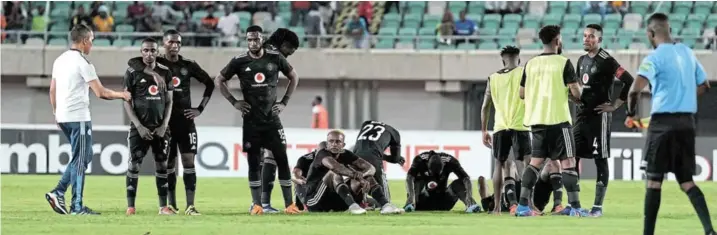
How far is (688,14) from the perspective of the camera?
3331 cm

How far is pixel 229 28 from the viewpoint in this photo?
33.6 meters

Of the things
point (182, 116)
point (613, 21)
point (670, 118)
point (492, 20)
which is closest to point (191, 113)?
point (182, 116)

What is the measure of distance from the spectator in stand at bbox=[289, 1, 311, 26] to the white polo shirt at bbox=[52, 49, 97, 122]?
18.6m

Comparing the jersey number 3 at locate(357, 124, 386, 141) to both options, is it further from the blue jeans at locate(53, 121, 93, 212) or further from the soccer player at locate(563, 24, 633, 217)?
the blue jeans at locate(53, 121, 93, 212)

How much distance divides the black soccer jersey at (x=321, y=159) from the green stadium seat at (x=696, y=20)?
18585 millimetres

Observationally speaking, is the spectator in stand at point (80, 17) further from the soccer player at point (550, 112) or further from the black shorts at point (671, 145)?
the black shorts at point (671, 145)

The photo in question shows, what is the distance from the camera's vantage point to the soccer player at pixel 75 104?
15.0m

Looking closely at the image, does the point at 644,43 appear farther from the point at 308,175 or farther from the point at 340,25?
the point at 308,175

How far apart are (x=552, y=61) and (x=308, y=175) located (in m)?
3.37

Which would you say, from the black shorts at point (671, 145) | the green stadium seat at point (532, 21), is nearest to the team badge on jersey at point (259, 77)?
the black shorts at point (671, 145)

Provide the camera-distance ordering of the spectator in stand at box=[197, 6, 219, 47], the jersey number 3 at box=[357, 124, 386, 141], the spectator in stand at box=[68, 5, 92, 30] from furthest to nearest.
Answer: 1. the spectator in stand at box=[197, 6, 219, 47]
2. the spectator in stand at box=[68, 5, 92, 30]
3. the jersey number 3 at box=[357, 124, 386, 141]

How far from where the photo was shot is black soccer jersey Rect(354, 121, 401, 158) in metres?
17.0

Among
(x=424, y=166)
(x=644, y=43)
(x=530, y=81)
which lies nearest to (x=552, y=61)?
(x=530, y=81)

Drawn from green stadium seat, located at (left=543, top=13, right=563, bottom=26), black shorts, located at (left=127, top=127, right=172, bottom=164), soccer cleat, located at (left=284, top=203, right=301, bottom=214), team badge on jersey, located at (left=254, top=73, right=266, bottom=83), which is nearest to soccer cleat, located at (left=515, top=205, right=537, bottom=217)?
soccer cleat, located at (left=284, top=203, right=301, bottom=214)
